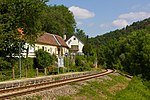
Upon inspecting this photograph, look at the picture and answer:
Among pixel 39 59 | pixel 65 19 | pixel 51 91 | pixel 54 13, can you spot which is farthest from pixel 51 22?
pixel 51 91

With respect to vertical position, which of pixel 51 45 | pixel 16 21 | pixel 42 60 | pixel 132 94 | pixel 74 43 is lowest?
pixel 132 94

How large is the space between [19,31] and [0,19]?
282 cm

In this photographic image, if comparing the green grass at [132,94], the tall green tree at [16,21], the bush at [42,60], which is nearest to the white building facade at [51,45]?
the bush at [42,60]

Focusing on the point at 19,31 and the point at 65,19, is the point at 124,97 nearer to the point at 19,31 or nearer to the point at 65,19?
the point at 19,31

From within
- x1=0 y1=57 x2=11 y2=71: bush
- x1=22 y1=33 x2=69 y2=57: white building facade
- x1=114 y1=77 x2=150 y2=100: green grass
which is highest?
x1=22 y1=33 x2=69 y2=57: white building facade

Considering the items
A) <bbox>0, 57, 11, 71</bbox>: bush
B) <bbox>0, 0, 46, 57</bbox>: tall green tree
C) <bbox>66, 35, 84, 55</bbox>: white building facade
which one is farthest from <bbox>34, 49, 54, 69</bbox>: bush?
<bbox>66, 35, 84, 55</bbox>: white building facade

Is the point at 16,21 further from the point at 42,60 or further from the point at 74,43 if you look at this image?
the point at 74,43

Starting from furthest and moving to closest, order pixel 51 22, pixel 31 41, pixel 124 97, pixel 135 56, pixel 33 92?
pixel 51 22 → pixel 135 56 → pixel 31 41 → pixel 124 97 → pixel 33 92

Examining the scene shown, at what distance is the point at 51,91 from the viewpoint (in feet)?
68.2

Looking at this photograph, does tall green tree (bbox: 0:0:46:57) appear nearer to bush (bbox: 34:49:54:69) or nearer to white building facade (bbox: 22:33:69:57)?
bush (bbox: 34:49:54:69)

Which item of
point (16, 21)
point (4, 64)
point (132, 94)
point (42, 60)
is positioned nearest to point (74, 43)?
point (42, 60)

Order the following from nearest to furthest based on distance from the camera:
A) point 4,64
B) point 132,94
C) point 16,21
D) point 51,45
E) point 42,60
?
point 132,94 → point 4,64 → point 16,21 → point 42,60 → point 51,45

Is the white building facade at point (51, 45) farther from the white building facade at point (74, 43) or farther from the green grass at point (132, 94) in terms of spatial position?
the white building facade at point (74, 43)

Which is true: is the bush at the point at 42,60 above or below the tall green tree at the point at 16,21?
below
